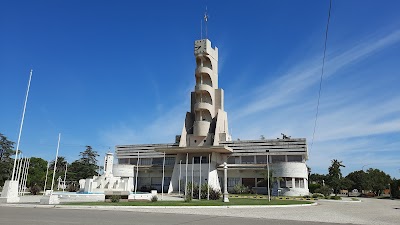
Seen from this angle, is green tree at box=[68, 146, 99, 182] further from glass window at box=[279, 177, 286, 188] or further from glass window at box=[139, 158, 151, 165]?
glass window at box=[279, 177, 286, 188]

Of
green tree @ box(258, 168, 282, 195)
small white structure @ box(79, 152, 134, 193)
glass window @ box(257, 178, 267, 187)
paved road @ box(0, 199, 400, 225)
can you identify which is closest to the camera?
paved road @ box(0, 199, 400, 225)

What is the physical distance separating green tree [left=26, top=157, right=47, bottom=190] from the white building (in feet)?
68.4

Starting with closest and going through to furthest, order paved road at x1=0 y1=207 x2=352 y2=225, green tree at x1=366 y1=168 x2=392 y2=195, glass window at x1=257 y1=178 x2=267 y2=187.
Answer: paved road at x1=0 y1=207 x2=352 y2=225
glass window at x1=257 y1=178 x2=267 y2=187
green tree at x1=366 y1=168 x2=392 y2=195

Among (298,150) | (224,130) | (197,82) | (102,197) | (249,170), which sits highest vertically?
(197,82)

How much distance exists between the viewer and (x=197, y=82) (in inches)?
2463

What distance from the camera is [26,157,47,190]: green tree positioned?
2548 inches

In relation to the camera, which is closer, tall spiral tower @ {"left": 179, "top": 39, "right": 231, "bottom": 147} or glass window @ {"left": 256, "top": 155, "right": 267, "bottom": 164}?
tall spiral tower @ {"left": 179, "top": 39, "right": 231, "bottom": 147}

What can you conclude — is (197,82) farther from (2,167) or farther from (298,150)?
(2,167)

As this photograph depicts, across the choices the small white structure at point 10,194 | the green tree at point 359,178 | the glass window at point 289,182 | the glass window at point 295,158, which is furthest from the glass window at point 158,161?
the green tree at point 359,178

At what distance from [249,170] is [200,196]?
25.2 metres

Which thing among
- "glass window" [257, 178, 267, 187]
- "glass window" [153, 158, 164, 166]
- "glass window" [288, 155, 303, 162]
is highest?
"glass window" [288, 155, 303, 162]

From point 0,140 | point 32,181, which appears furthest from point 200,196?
point 0,140

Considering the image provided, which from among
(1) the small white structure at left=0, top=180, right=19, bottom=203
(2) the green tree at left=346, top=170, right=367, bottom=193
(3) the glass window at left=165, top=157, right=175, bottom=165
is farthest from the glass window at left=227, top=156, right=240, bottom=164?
(2) the green tree at left=346, top=170, right=367, bottom=193

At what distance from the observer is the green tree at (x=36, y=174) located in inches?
2548
